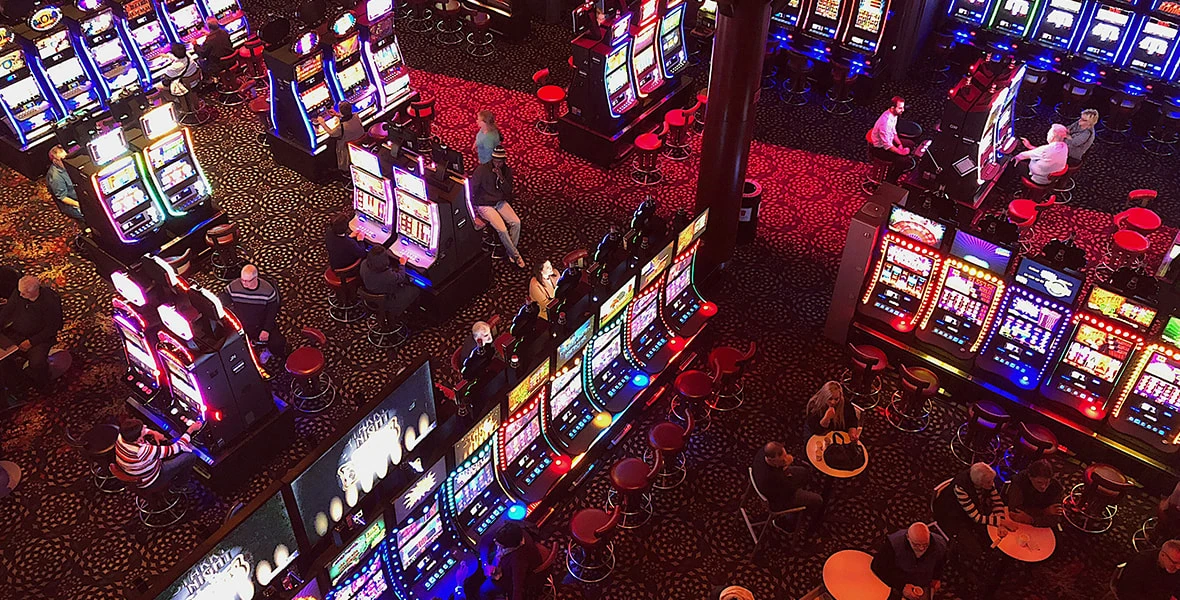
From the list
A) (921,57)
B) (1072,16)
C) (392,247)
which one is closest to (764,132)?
(921,57)

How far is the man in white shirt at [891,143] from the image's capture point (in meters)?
14.0

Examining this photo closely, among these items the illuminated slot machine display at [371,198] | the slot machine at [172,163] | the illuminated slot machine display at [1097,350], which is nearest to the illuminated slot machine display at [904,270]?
the illuminated slot machine display at [1097,350]

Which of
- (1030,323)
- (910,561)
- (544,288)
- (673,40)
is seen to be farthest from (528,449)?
(673,40)

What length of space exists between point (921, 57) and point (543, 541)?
12974mm

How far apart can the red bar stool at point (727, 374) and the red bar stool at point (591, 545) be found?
6.35 feet

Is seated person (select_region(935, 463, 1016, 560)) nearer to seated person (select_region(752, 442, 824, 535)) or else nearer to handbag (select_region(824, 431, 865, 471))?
handbag (select_region(824, 431, 865, 471))

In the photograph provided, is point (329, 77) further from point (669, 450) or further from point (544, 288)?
point (669, 450)

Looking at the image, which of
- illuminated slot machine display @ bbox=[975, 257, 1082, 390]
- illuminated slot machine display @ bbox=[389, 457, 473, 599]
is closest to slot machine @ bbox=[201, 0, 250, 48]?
illuminated slot machine display @ bbox=[389, 457, 473, 599]

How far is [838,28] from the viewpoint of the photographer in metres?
16.8

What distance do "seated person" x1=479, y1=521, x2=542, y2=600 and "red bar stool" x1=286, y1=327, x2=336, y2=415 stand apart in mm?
3452

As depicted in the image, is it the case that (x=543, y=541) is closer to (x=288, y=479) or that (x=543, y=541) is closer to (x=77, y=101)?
(x=288, y=479)

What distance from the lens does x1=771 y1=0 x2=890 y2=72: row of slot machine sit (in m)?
16.5

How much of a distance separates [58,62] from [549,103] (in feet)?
25.2

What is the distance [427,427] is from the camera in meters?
8.85
